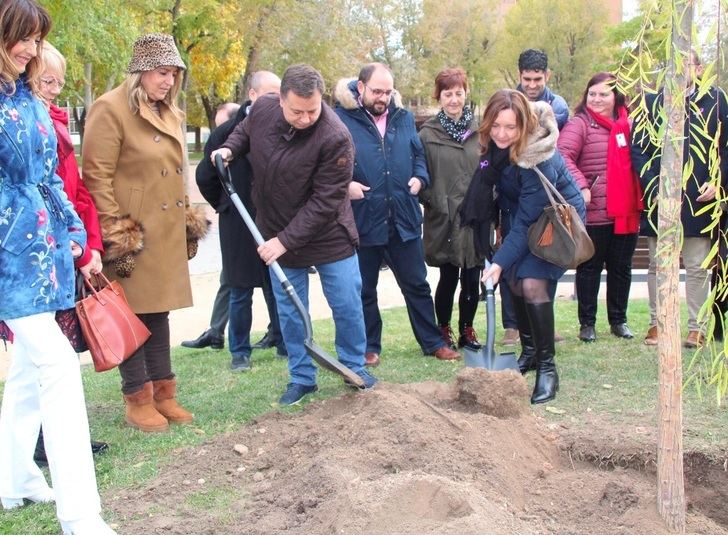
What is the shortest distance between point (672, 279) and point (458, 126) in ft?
12.0

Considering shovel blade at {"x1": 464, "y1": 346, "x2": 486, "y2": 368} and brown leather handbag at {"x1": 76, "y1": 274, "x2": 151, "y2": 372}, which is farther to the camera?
shovel blade at {"x1": 464, "y1": 346, "x2": 486, "y2": 368}

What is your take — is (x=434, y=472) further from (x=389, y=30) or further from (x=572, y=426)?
(x=389, y=30)

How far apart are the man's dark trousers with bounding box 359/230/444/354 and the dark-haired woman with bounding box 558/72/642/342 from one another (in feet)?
4.21

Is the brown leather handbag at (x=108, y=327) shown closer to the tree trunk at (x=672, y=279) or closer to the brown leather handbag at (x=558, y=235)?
the brown leather handbag at (x=558, y=235)

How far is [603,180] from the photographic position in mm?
6746

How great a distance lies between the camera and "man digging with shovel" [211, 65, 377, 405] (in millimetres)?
5109

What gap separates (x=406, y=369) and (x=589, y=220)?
1881mm

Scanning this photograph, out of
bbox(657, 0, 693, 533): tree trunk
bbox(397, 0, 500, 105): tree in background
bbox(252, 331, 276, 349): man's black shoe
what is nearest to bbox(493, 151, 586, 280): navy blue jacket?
bbox(657, 0, 693, 533): tree trunk

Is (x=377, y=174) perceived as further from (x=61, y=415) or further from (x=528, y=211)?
(x=61, y=415)

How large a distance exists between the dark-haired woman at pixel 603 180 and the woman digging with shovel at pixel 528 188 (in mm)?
1039

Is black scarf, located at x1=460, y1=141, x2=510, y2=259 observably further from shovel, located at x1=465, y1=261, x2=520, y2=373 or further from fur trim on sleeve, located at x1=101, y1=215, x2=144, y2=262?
fur trim on sleeve, located at x1=101, y1=215, x2=144, y2=262

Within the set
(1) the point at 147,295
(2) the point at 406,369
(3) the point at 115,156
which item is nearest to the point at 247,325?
(2) the point at 406,369

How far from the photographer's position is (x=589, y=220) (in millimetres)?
6816

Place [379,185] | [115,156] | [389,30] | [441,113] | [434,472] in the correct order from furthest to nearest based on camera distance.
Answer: [389,30]
[441,113]
[379,185]
[115,156]
[434,472]
